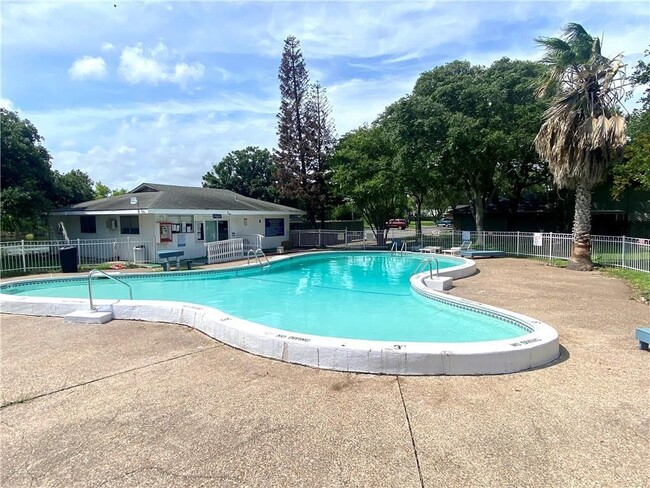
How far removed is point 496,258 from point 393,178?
26.5ft

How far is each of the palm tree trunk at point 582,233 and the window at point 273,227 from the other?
660 inches

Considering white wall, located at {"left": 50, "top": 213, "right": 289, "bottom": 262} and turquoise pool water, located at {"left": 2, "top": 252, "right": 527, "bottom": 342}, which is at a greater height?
white wall, located at {"left": 50, "top": 213, "right": 289, "bottom": 262}

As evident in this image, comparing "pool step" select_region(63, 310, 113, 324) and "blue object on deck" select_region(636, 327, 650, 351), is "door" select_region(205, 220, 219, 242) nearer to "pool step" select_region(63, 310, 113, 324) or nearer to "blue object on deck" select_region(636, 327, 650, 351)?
"pool step" select_region(63, 310, 113, 324)

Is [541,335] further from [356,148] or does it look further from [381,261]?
[356,148]

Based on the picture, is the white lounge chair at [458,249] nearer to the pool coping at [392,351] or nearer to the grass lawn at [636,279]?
the grass lawn at [636,279]

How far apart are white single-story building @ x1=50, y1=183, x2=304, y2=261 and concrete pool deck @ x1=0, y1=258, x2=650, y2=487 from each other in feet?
42.0

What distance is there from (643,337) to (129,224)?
63.7 ft

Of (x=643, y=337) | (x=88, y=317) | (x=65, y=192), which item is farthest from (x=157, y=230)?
(x=643, y=337)

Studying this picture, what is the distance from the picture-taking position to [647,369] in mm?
4836

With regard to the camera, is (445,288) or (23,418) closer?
(23,418)

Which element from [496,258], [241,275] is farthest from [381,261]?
[241,275]

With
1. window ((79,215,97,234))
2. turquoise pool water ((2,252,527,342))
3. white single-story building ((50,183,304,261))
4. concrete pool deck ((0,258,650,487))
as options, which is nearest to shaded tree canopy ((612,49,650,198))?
turquoise pool water ((2,252,527,342))

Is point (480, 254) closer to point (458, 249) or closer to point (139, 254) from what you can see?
point (458, 249)

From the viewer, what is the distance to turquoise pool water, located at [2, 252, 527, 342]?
316 inches
